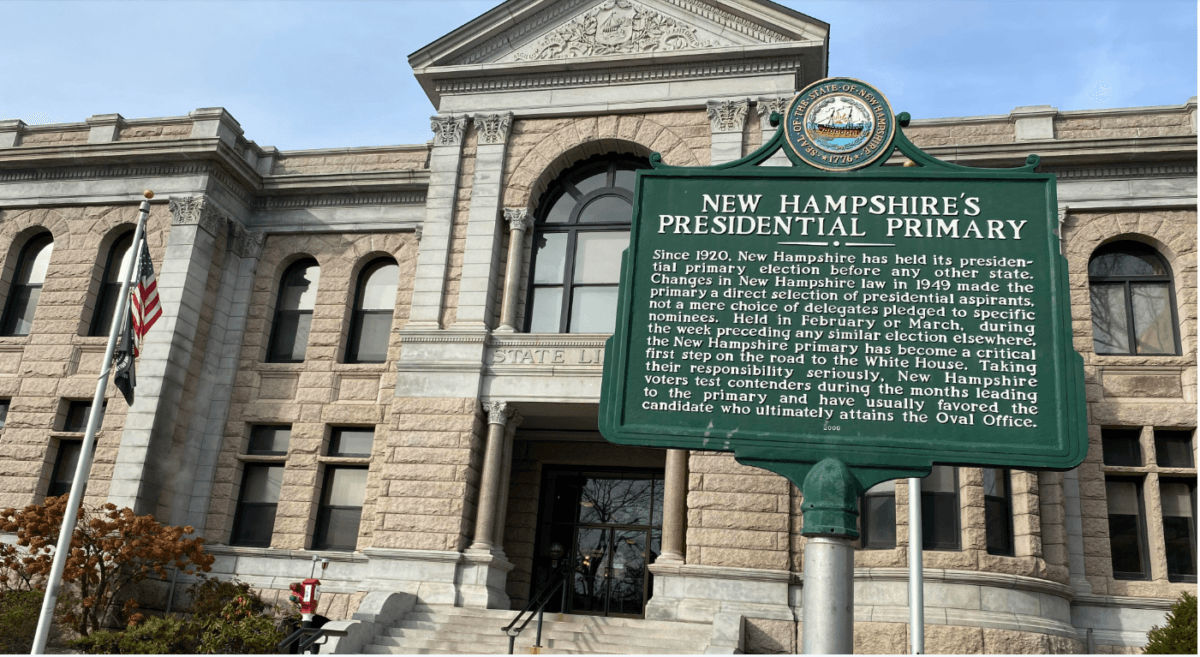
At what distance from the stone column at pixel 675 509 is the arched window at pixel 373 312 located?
25.4ft

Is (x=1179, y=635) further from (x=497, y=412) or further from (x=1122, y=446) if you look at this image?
(x=497, y=412)

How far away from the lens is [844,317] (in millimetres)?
6852

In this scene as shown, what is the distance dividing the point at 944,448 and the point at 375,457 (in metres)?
16.1

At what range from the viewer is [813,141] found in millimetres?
7414

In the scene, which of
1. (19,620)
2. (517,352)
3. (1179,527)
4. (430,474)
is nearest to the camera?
(19,620)

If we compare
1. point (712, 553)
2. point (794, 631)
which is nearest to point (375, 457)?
point (712, 553)

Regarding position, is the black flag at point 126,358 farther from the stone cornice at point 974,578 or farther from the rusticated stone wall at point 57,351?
the stone cornice at point 974,578

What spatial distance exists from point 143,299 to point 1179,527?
778 inches

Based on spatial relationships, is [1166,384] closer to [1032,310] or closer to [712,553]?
[712,553]

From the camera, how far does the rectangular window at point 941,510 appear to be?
1702 centimetres

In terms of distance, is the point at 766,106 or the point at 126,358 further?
the point at 766,106

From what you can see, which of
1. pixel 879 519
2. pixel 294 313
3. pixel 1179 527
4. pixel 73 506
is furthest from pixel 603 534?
pixel 1179 527

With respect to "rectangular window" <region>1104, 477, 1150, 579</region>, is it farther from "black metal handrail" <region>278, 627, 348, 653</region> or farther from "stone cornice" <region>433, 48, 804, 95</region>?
"black metal handrail" <region>278, 627, 348, 653</region>

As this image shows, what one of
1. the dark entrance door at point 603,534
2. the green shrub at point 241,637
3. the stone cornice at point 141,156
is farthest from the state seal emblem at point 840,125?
the stone cornice at point 141,156
